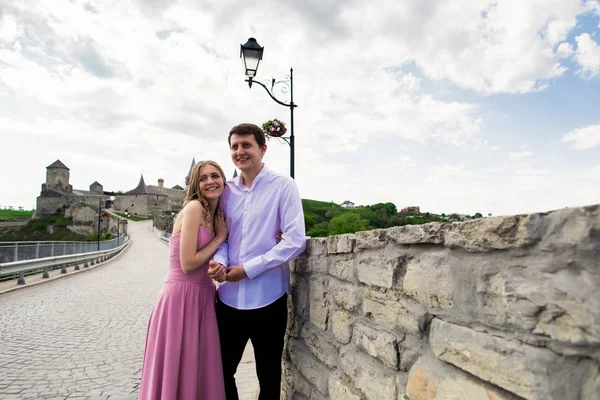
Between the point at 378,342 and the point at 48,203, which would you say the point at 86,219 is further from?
the point at 378,342

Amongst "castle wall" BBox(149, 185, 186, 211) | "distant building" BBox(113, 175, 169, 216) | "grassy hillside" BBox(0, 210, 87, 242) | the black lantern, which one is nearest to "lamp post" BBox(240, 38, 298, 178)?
the black lantern

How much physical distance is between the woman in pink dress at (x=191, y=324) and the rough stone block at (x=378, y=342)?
4.22 ft

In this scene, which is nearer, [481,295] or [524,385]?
[524,385]

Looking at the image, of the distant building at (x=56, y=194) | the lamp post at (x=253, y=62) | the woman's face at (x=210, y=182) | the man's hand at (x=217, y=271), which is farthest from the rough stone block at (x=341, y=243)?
the distant building at (x=56, y=194)

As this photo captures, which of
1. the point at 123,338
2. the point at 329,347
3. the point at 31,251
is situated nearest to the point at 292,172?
the point at 123,338

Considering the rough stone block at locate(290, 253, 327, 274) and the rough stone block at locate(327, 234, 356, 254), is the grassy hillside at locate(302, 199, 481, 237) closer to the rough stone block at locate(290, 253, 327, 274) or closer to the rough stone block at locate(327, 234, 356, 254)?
the rough stone block at locate(290, 253, 327, 274)

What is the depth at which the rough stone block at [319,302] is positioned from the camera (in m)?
2.75

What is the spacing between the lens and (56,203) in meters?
78.1

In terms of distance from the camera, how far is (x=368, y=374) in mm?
2111

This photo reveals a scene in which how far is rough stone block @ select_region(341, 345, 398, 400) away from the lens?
194 centimetres

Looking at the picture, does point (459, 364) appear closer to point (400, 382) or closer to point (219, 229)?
point (400, 382)

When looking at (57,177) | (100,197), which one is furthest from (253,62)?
(100,197)

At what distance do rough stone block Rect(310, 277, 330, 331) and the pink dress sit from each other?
2.64 feet

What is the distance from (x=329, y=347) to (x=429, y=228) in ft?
4.65
